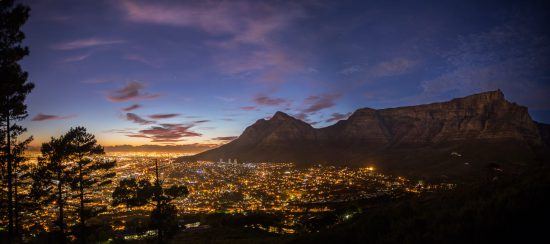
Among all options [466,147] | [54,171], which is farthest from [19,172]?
[466,147]

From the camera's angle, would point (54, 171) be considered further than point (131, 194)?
Yes

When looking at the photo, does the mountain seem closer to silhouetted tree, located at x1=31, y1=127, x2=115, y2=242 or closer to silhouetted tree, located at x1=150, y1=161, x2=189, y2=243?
silhouetted tree, located at x1=150, y1=161, x2=189, y2=243

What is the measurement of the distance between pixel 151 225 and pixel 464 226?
2334cm

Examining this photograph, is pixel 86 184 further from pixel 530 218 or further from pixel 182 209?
pixel 182 209

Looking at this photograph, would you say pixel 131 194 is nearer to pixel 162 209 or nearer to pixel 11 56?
pixel 162 209

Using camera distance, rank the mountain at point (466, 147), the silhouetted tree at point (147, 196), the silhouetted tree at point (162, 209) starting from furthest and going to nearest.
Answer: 1. the mountain at point (466, 147)
2. the silhouetted tree at point (162, 209)
3. the silhouetted tree at point (147, 196)

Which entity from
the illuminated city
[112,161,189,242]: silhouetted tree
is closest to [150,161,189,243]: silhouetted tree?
[112,161,189,242]: silhouetted tree

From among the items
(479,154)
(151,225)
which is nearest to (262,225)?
(151,225)

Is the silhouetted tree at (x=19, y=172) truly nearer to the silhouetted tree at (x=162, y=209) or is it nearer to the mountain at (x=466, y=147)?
the silhouetted tree at (x=162, y=209)

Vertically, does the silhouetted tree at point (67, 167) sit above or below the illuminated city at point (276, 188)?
above

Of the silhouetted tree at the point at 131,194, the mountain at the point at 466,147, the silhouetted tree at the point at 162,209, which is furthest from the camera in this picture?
the mountain at the point at 466,147

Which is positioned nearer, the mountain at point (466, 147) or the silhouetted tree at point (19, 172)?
the silhouetted tree at point (19, 172)

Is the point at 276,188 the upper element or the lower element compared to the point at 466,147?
lower

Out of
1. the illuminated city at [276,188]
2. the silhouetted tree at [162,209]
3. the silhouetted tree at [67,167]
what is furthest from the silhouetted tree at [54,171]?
the illuminated city at [276,188]
